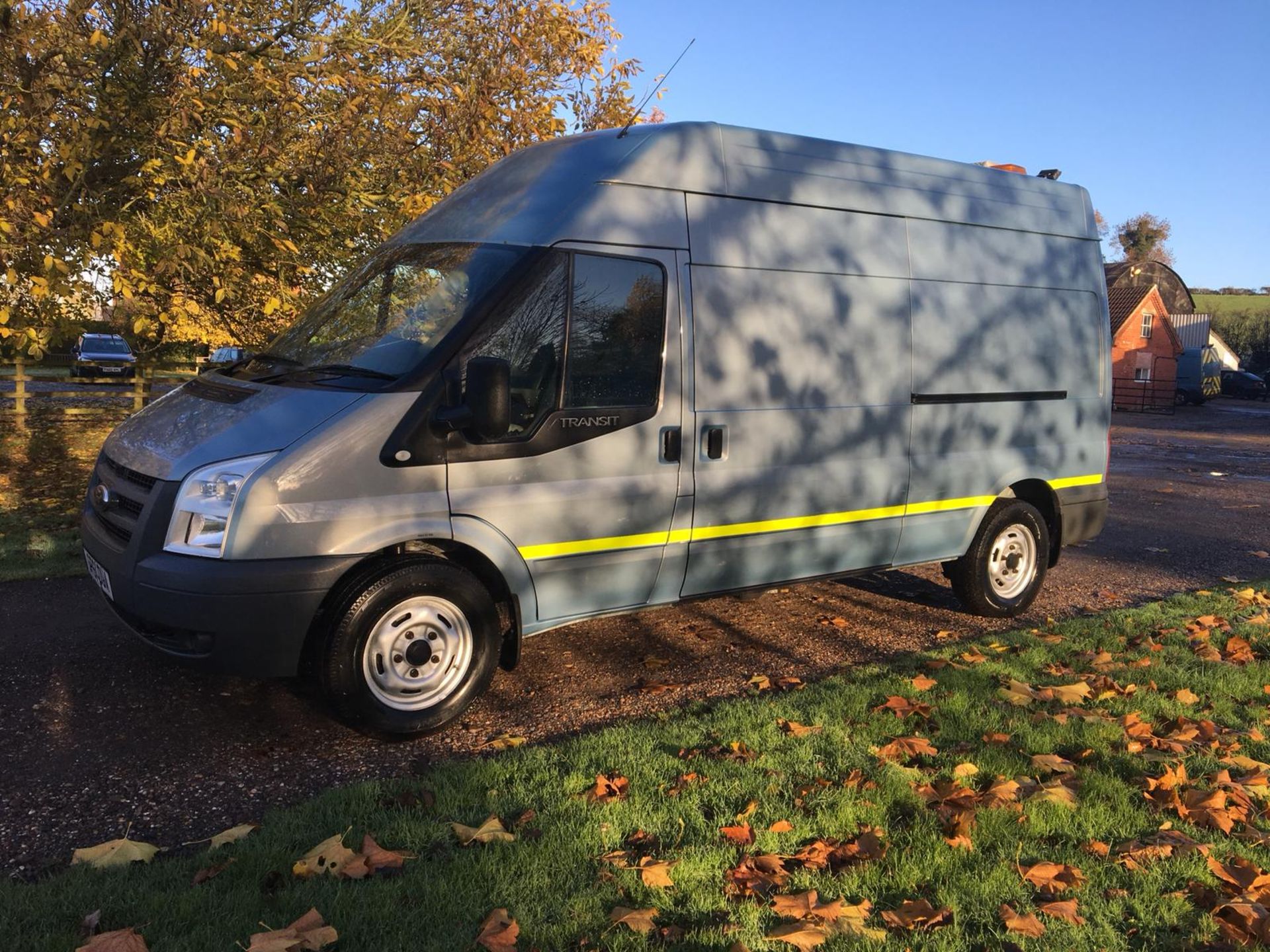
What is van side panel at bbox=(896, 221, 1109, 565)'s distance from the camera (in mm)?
6055

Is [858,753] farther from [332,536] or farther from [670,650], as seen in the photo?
[332,536]

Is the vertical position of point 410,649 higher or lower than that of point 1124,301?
lower

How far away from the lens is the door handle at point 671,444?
4891 millimetres

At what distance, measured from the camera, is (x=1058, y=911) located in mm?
2979

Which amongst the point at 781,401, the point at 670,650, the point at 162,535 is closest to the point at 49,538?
the point at 162,535

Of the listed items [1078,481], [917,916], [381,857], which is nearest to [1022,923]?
[917,916]

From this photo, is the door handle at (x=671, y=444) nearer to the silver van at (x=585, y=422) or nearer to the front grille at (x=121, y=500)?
the silver van at (x=585, y=422)

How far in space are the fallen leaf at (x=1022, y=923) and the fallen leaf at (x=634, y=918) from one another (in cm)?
105

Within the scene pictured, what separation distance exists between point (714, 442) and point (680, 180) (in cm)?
135

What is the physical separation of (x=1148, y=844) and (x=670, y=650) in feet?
9.71

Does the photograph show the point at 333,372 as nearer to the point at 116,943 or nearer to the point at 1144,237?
the point at 116,943

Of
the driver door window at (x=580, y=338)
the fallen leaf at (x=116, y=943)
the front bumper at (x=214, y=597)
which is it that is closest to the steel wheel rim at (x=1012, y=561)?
the driver door window at (x=580, y=338)

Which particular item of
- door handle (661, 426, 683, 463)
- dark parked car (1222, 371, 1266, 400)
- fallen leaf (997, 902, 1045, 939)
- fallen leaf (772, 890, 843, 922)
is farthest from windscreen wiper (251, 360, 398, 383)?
dark parked car (1222, 371, 1266, 400)

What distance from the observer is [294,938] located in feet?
8.88
